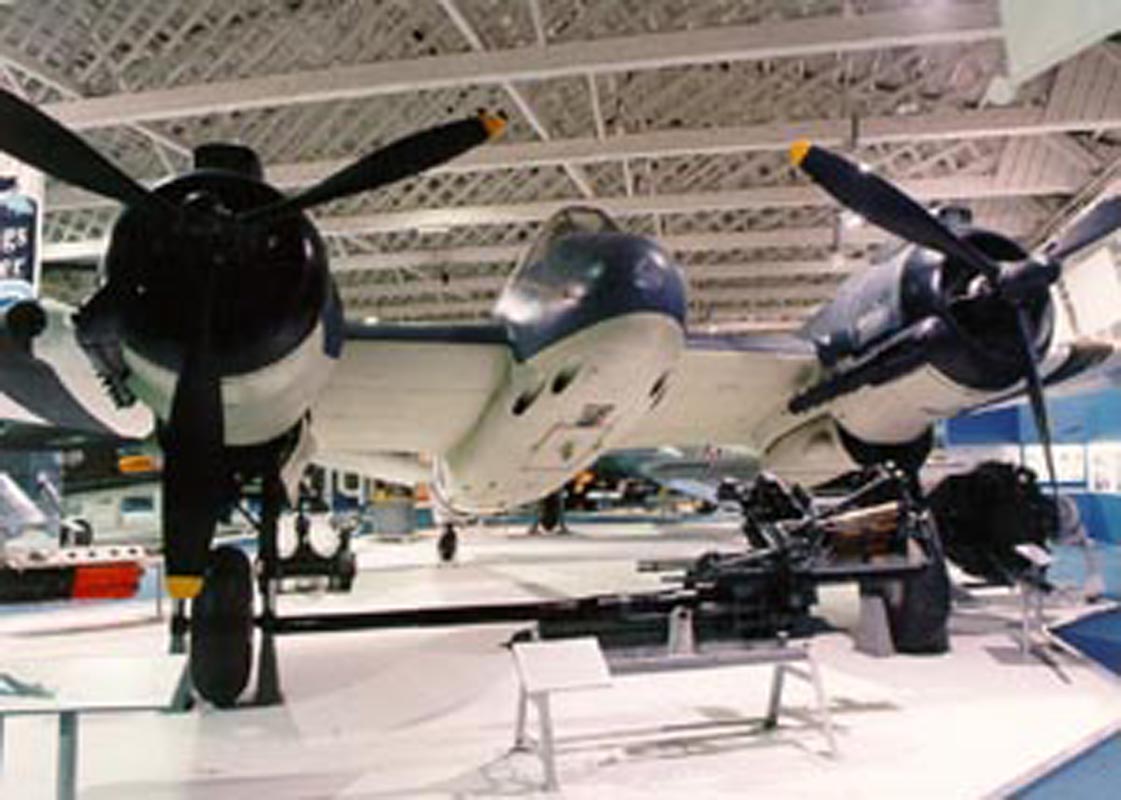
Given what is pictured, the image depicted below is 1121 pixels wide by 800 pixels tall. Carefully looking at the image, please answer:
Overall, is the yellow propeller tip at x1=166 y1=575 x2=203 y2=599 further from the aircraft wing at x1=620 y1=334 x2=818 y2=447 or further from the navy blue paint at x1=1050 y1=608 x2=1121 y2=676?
the navy blue paint at x1=1050 y1=608 x2=1121 y2=676

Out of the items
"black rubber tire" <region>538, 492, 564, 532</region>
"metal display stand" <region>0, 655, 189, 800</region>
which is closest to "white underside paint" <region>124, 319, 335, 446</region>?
"metal display stand" <region>0, 655, 189, 800</region>

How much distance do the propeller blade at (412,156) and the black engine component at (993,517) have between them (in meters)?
5.09

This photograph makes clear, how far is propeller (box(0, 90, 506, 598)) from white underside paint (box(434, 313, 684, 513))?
2.08 m

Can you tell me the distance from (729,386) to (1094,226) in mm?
3300

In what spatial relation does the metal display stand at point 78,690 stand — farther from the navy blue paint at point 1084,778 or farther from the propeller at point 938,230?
the propeller at point 938,230

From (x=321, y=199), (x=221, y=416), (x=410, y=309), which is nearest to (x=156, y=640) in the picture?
(x=221, y=416)

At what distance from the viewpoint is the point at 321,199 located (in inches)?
152

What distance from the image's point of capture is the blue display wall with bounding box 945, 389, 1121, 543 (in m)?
12.0

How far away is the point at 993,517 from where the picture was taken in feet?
21.9

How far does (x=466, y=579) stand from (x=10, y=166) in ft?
25.6

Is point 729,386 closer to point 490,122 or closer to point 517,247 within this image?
point 490,122

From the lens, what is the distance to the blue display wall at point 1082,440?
Result: 1198cm

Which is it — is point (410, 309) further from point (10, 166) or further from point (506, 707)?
point (506, 707)

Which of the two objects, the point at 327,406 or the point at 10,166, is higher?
the point at 10,166
